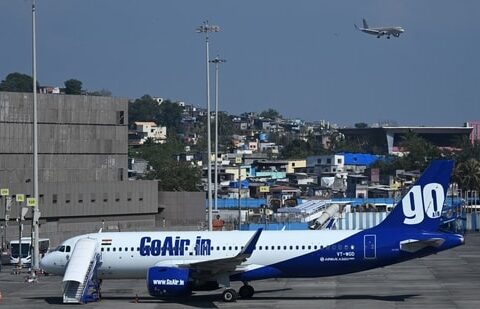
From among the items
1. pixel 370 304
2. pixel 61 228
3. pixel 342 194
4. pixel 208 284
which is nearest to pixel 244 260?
pixel 208 284

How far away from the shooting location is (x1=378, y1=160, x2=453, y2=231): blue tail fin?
160 feet

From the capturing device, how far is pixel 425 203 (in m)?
49.0

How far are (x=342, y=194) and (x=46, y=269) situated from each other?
145642 mm

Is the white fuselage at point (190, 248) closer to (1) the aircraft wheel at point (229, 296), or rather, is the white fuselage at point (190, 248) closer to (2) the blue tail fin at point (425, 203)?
(1) the aircraft wheel at point (229, 296)

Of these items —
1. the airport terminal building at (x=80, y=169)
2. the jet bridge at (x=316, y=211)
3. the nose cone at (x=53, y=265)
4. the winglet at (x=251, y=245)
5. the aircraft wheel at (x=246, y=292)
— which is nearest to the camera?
the winglet at (x=251, y=245)

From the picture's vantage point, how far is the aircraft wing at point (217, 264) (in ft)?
154

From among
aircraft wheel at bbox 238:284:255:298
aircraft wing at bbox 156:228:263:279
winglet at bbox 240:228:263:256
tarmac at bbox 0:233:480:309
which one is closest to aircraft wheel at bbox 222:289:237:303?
tarmac at bbox 0:233:480:309

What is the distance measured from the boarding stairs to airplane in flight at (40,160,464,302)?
0.15ft

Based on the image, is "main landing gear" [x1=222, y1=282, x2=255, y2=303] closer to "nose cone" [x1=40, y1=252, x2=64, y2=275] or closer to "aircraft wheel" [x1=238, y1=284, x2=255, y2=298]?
"aircraft wheel" [x1=238, y1=284, x2=255, y2=298]

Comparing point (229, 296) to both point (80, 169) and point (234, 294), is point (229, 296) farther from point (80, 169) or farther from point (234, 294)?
point (80, 169)

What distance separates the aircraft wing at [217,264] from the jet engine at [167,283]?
858 mm

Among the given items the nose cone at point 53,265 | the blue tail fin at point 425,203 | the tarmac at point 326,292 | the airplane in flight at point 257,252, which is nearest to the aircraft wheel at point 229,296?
the airplane in flight at point 257,252

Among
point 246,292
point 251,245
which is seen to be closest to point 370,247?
point 251,245

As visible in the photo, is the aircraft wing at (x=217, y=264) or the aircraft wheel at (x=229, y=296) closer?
the aircraft wing at (x=217, y=264)
